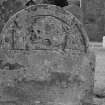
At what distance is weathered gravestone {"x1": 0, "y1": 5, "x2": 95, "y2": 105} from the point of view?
3.75 m

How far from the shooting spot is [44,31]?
3.79 metres

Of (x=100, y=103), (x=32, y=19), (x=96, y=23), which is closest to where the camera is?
(x=32, y=19)

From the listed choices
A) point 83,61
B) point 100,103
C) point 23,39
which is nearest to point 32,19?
point 23,39

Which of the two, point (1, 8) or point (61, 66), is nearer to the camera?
point (61, 66)

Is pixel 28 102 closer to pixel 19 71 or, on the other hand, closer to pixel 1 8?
pixel 19 71

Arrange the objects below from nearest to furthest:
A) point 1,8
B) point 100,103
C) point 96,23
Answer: point 100,103 < point 1,8 < point 96,23

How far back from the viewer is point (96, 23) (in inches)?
536

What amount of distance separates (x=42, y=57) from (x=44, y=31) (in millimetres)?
305

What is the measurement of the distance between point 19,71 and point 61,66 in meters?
0.50

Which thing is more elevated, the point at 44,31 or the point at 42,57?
the point at 44,31

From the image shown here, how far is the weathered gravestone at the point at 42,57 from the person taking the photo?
3.75 metres

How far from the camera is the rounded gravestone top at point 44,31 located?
374 centimetres

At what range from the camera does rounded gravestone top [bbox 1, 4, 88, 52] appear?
12.3 ft

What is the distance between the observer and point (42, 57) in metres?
3.77
